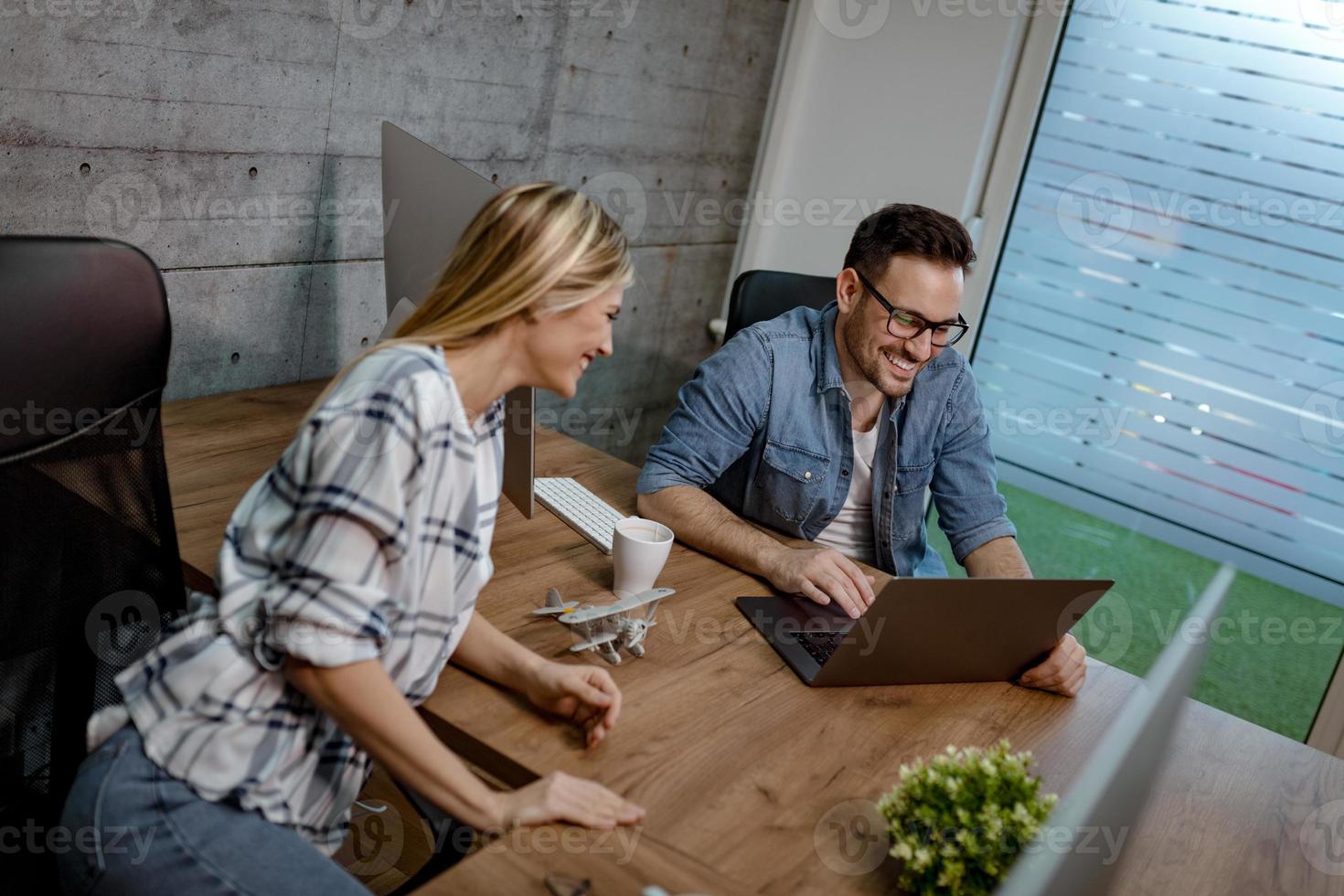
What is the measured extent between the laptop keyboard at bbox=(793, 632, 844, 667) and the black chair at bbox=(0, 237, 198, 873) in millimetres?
823

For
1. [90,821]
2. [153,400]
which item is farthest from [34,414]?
[90,821]

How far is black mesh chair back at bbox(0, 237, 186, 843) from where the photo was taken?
3.91ft

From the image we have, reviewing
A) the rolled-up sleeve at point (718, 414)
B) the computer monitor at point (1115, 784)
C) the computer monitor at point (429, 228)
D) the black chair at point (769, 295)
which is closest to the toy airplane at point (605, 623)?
the computer monitor at point (429, 228)

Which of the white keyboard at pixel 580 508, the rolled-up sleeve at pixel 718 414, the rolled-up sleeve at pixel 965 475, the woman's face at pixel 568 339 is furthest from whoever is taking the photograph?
the rolled-up sleeve at pixel 965 475

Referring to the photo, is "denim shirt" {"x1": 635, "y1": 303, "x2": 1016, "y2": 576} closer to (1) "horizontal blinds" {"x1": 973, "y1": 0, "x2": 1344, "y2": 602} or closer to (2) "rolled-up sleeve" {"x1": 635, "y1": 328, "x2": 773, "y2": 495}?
(2) "rolled-up sleeve" {"x1": 635, "y1": 328, "x2": 773, "y2": 495}

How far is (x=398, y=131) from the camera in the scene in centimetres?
190

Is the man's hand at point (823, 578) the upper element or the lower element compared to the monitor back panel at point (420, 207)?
lower

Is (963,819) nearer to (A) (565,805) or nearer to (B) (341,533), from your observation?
(A) (565,805)

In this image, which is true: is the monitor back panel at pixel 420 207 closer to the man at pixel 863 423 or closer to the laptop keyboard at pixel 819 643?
the man at pixel 863 423

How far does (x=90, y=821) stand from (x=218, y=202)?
134cm

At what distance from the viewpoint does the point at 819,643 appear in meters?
1.59

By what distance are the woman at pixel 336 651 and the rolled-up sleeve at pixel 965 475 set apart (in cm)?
112

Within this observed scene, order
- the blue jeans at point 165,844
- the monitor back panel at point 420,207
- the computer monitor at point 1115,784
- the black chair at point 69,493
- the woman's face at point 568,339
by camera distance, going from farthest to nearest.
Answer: the monitor back panel at point 420,207 → the woman's face at point 568,339 → the black chair at point 69,493 → the blue jeans at point 165,844 → the computer monitor at point 1115,784

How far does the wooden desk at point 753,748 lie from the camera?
1149 mm
